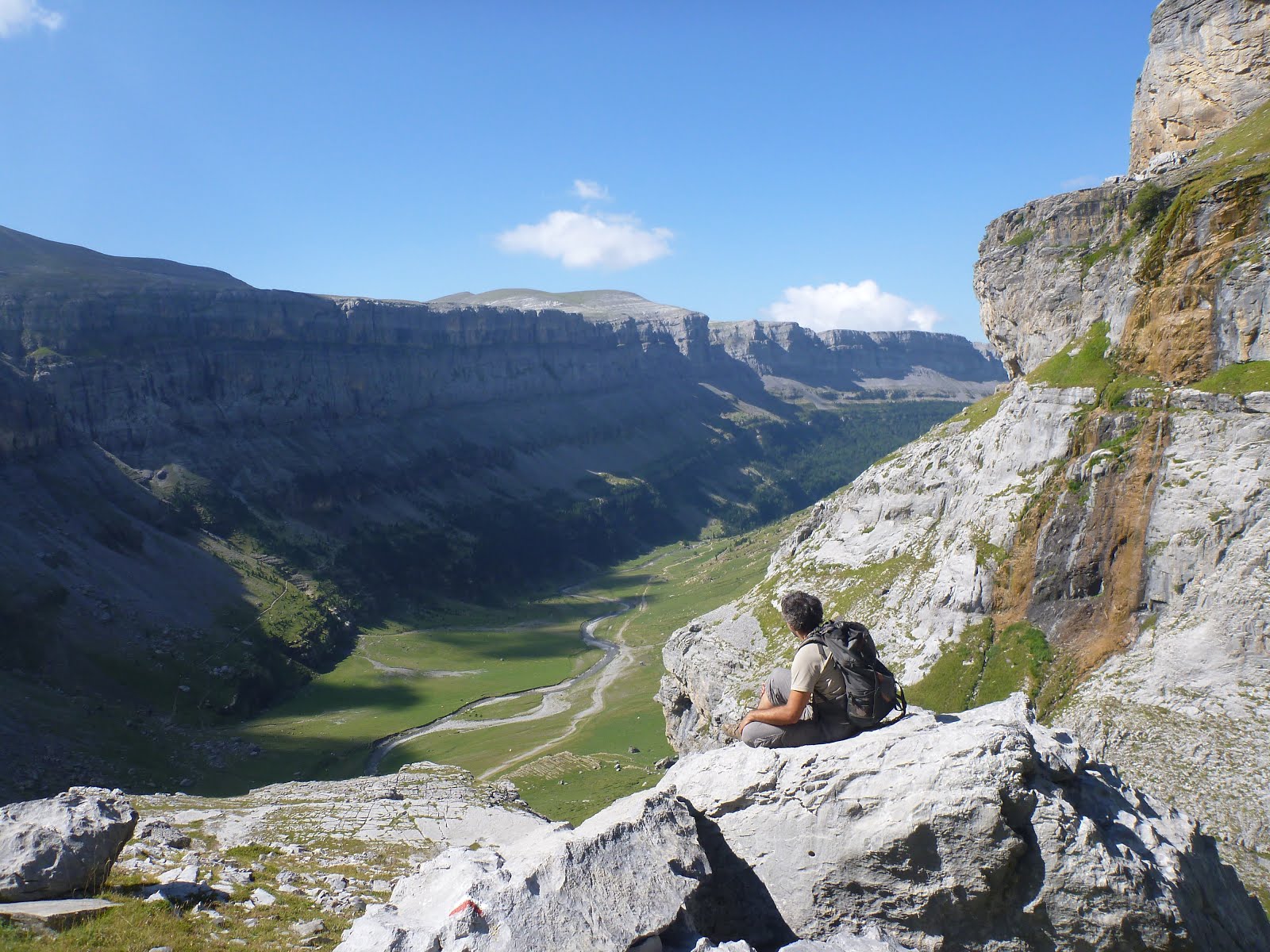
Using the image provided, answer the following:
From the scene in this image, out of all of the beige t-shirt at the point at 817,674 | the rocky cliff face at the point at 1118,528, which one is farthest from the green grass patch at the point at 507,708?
the beige t-shirt at the point at 817,674

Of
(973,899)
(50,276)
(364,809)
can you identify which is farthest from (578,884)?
(50,276)

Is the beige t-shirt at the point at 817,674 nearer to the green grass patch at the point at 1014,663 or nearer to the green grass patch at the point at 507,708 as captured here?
the green grass patch at the point at 1014,663

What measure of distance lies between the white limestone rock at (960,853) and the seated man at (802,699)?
0.46 meters

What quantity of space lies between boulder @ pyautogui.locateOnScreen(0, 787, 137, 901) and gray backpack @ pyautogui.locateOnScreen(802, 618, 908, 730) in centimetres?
Answer: 1436

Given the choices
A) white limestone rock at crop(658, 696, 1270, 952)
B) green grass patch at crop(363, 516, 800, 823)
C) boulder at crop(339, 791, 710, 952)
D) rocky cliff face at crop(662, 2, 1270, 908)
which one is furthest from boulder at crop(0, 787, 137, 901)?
green grass patch at crop(363, 516, 800, 823)

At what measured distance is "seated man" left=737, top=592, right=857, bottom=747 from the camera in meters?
13.8

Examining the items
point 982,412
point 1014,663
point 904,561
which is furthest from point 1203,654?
point 982,412

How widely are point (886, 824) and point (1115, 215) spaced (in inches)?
2736

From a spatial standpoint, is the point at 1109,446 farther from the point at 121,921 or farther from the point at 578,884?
the point at 121,921

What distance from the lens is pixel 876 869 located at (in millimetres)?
12695

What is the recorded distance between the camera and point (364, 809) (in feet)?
128

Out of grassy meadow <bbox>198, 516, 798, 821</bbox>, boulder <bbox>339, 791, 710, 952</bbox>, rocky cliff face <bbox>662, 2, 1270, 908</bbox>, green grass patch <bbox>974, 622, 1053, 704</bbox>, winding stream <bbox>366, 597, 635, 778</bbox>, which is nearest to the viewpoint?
boulder <bbox>339, 791, 710, 952</bbox>

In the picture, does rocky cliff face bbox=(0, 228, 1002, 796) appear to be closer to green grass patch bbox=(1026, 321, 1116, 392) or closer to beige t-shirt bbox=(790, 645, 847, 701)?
beige t-shirt bbox=(790, 645, 847, 701)

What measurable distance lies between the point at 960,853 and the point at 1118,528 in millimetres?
43990
